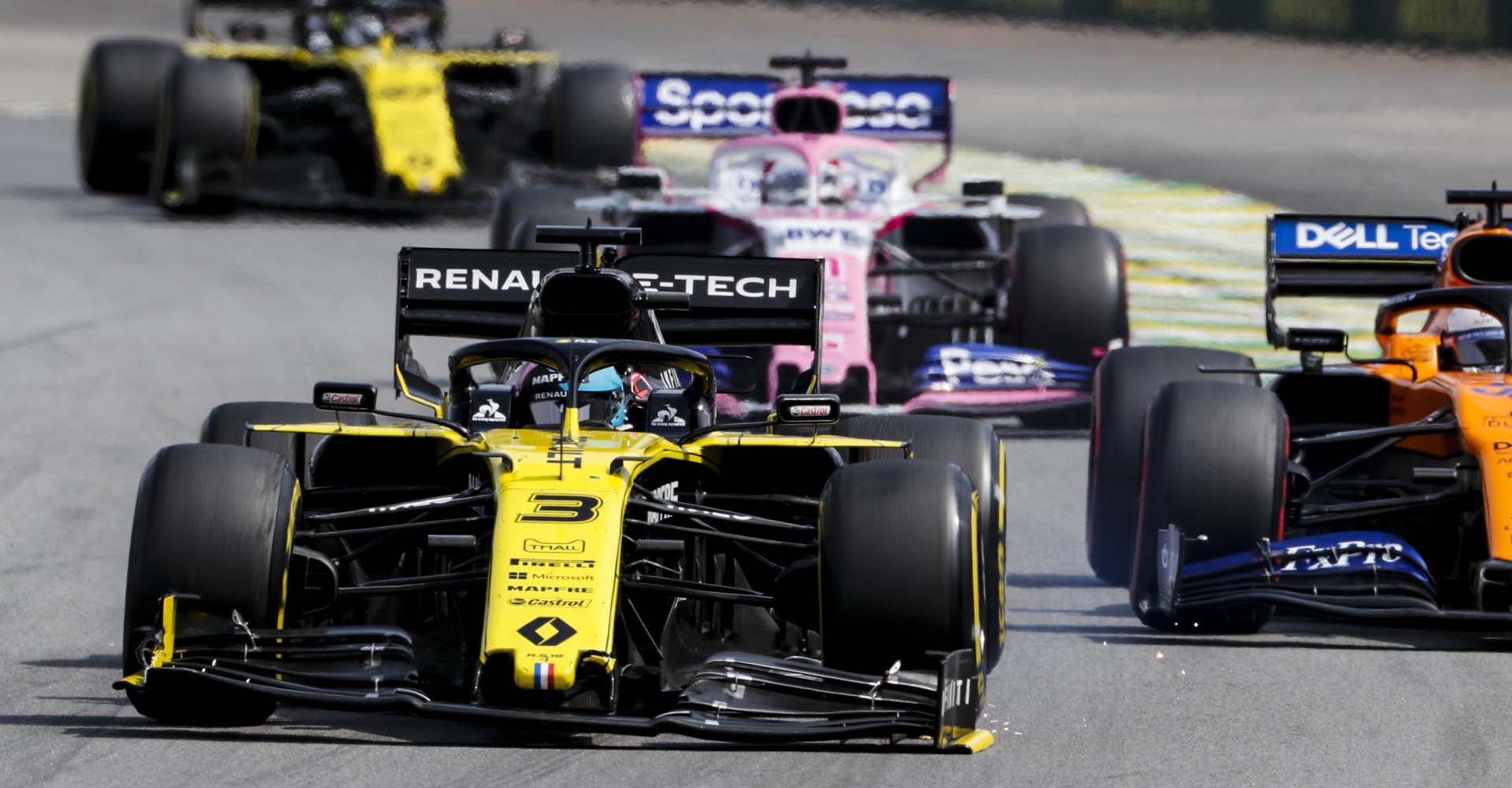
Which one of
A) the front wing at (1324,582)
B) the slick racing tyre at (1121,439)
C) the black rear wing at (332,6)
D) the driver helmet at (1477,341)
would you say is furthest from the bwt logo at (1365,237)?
the black rear wing at (332,6)

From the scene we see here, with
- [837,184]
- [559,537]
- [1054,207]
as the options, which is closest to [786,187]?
[837,184]

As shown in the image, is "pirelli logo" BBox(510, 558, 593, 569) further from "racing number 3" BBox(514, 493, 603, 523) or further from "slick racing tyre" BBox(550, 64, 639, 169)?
"slick racing tyre" BBox(550, 64, 639, 169)

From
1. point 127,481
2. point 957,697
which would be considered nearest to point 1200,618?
point 957,697

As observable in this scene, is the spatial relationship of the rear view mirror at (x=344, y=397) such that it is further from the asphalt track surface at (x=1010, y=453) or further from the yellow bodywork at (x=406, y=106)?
the yellow bodywork at (x=406, y=106)

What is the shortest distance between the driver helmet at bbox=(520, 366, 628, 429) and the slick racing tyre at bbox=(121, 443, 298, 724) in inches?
65.6

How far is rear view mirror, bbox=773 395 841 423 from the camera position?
9.34m

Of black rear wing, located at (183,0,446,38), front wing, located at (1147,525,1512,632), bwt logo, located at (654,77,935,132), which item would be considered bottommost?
front wing, located at (1147,525,1512,632)

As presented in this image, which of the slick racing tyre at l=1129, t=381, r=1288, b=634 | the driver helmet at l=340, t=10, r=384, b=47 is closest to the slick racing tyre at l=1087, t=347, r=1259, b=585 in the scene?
the slick racing tyre at l=1129, t=381, r=1288, b=634

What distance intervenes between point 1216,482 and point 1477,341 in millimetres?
2160

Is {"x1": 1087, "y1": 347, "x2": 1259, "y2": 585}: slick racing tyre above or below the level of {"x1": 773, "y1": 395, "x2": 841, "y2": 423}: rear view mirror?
below

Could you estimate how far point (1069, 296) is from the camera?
17.0 metres

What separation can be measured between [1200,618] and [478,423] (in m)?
2.97

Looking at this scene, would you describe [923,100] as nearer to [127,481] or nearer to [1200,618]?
[127,481]

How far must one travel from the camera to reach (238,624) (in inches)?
343
